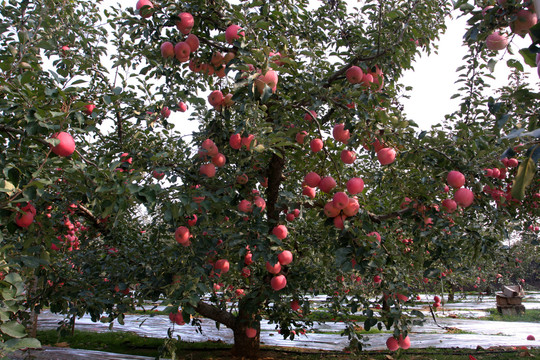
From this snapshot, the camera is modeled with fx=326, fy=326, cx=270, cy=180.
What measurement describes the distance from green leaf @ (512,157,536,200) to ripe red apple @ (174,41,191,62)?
2.44m

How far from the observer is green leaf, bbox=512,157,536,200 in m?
0.98

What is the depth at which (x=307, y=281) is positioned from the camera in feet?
14.3

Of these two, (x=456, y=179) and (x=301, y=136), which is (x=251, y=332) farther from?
(x=456, y=179)

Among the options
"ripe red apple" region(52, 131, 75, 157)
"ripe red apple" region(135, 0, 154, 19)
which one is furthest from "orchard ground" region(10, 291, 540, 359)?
"ripe red apple" region(135, 0, 154, 19)

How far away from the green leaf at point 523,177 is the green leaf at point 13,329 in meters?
1.96

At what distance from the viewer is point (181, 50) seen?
2.65 meters

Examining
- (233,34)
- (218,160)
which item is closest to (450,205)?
(218,160)

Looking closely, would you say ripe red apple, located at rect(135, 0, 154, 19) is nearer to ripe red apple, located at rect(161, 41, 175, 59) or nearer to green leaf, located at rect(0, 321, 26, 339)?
ripe red apple, located at rect(161, 41, 175, 59)

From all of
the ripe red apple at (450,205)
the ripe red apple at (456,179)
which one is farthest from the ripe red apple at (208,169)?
the ripe red apple at (450,205)

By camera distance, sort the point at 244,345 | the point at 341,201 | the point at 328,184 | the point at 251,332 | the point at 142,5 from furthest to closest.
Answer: the point at 244,345 < the point at 251,332 < the point at 328,184 < the point at 142,5 < the point at 341,201

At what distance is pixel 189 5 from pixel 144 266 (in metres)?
2.88

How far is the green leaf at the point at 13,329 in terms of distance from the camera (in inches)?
54.6

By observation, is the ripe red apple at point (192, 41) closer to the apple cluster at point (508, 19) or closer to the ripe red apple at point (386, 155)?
the ripe red apple at point (386, 155)

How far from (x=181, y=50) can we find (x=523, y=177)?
8.08 ft
